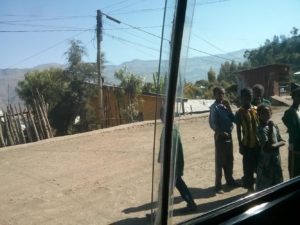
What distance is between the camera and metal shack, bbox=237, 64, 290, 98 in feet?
6.03

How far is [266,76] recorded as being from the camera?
194cm

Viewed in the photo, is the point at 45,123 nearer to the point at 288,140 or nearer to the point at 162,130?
the point at 288,140

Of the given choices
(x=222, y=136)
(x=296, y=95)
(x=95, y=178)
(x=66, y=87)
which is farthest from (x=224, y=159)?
(x=66, y=87)

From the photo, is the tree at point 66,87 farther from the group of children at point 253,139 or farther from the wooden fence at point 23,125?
the group of children at point 253,139

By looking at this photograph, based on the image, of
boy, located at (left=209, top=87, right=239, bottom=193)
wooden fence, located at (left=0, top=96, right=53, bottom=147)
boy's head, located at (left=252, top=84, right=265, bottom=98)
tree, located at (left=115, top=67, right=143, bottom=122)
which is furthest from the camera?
tree, located at (left=115, top=67, right=143, bottom=122)

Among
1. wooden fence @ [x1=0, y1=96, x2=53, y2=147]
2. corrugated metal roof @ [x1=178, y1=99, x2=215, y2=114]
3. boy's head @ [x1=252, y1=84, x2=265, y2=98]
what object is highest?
boy's head @ [x1=252, y1=84, x2=265, y2=98]

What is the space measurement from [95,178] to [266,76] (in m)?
5.76

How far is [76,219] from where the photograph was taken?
4949 mm

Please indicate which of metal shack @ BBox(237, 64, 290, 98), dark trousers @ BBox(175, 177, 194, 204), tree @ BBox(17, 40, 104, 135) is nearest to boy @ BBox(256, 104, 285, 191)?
metal shack @ BBox(237, 64, 290, 98)

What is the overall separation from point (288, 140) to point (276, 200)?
6.09ft

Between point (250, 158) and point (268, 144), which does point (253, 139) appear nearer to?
point (250, 158)

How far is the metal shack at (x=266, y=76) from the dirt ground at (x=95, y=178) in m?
0.44

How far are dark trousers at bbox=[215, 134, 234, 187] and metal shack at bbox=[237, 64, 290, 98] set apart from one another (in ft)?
4.44

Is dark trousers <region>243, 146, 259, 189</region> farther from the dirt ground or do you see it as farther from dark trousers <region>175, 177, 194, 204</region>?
dark trousers <region>175, 177, 194, 204</region>
